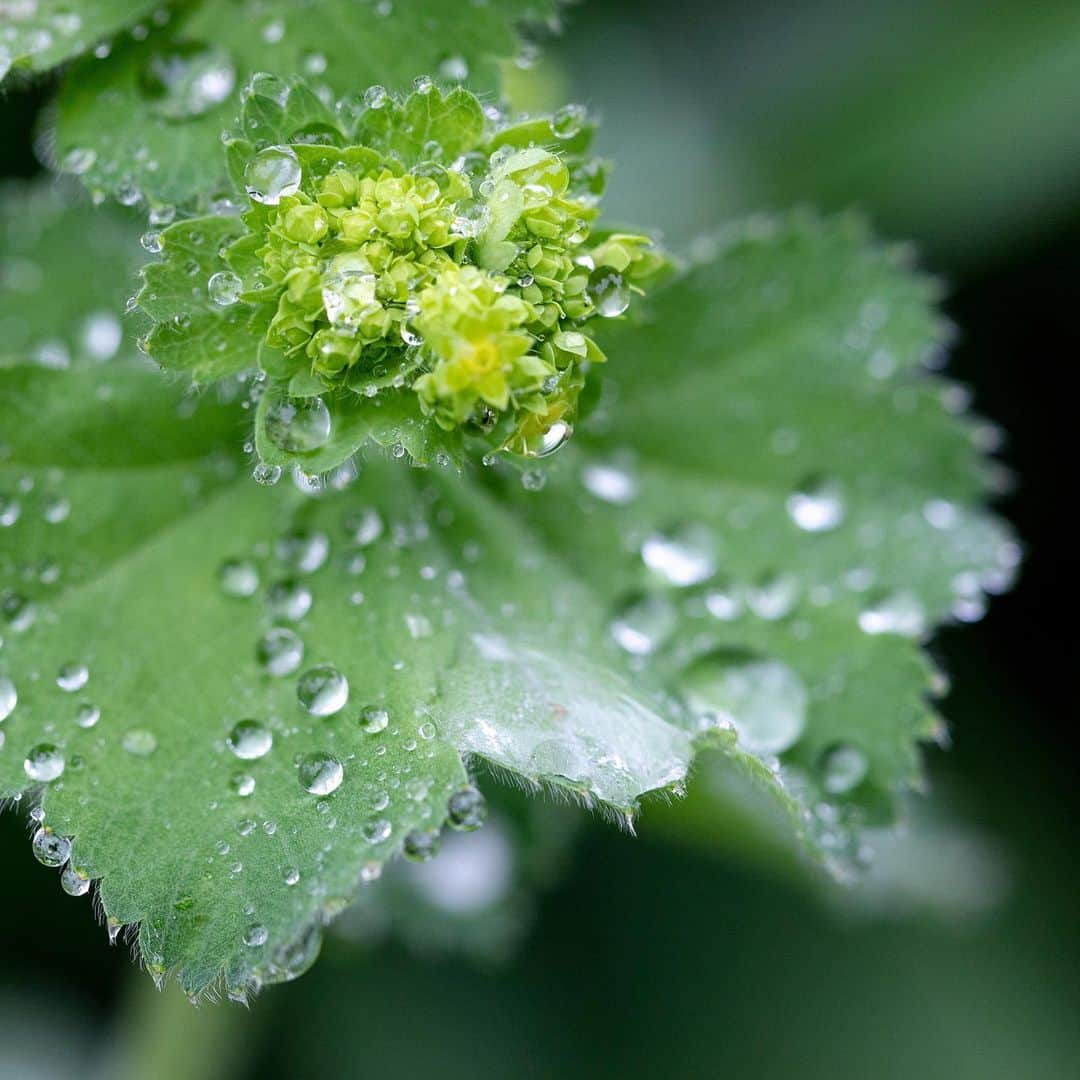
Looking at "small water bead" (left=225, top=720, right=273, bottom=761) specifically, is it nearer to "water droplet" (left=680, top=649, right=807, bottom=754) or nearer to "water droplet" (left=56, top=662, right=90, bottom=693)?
"water droplet" (left=56, top=662, right=90, bottom=693)

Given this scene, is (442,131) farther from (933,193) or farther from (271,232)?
(933,193)

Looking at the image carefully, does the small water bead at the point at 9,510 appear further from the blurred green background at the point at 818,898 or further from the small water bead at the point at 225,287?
the blurred green background at the point at 818,898

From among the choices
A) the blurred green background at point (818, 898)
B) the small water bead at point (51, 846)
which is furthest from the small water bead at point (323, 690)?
the blurred green background at point (818, 898)

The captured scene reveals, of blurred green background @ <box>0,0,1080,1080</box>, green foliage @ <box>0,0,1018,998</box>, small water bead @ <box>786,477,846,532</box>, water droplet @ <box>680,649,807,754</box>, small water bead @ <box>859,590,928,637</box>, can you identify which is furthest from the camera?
blurred green background @ <box>0,0,1080,1080</box>

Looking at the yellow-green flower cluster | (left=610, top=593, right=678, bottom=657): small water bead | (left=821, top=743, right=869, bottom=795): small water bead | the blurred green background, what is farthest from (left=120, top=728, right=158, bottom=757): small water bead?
the blurred green background

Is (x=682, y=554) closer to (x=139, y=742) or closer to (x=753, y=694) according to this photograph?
(x=753, y=694)

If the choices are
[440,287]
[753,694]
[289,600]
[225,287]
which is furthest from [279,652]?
[753,694]
